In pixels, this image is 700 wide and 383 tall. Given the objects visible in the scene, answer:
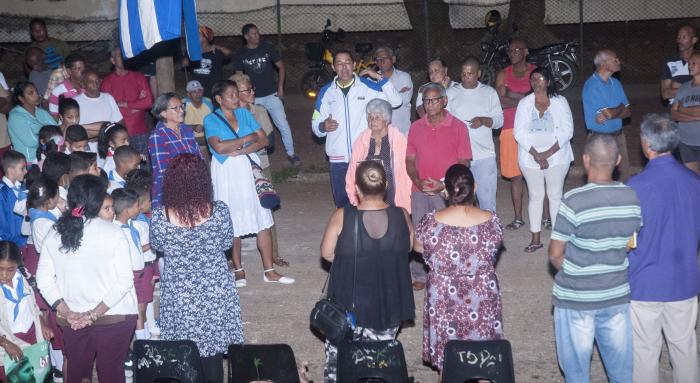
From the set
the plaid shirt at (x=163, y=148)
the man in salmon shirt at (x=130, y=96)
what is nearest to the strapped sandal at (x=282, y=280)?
the plaid shirt at (x=163, y=148)

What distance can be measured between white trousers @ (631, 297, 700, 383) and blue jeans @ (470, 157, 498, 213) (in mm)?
3473

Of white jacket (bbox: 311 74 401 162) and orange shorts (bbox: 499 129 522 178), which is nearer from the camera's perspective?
white jacket (bbox: 311 74 401 162)

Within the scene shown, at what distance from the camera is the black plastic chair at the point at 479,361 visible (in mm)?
5227

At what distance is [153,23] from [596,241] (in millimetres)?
5243

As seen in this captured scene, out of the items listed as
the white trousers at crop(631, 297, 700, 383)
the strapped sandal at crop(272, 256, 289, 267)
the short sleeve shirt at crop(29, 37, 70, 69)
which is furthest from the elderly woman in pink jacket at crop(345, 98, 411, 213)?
the short sleeve shirt at crop(29, 37, 70, 69)

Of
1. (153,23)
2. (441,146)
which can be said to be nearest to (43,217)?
(153,23)

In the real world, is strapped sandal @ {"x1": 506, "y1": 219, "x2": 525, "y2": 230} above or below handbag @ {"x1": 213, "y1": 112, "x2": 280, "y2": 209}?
below

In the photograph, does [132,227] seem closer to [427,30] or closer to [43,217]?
[43,217]

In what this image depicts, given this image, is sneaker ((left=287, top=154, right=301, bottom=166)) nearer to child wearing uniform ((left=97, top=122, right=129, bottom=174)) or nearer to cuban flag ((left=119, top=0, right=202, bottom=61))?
cuban flag ((left=119, top=0, right=202, bottom=61))

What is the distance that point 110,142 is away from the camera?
8211 millimetres

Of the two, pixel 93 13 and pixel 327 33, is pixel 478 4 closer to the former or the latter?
pixel 327 33

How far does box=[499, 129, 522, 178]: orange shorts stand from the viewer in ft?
32.6

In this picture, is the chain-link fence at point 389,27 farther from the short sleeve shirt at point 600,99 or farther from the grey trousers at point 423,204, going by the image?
the grey trousers at point 423,204

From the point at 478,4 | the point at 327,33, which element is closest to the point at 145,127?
the point at 327,33
